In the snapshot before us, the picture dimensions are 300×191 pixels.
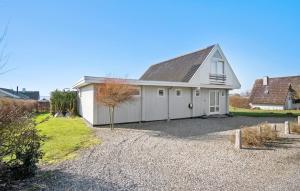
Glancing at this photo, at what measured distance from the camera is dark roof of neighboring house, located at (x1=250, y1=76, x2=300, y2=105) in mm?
34125

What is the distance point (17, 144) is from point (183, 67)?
18320mm

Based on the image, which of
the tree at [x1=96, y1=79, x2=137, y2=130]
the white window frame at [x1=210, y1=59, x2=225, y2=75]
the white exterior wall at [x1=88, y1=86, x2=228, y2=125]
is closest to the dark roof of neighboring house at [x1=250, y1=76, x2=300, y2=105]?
the white window frame at [x1=210, y1=59, x2=225, y2=75]

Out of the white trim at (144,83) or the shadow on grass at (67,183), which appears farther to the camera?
the white trim at (144,83)

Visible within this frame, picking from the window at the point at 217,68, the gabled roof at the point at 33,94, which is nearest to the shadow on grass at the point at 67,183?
the window at the point at 217,68

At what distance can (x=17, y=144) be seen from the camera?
491cm

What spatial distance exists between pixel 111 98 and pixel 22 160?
707 centimetres

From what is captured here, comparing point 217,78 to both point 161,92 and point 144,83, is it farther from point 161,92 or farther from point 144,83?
point 144,83

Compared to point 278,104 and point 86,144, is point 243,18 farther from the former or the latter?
point 278,104

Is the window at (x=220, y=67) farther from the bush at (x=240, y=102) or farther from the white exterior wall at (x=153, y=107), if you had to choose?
the bush at (x=240, y=102)

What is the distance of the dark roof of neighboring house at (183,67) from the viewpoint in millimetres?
19844

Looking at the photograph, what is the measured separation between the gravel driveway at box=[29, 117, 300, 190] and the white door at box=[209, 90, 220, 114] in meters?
10.9

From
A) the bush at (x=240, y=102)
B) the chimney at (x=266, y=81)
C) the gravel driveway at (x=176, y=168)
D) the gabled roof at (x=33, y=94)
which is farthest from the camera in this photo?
the gabled roof at (x=33, y=94)

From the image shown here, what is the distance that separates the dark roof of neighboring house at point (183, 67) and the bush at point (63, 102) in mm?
9322

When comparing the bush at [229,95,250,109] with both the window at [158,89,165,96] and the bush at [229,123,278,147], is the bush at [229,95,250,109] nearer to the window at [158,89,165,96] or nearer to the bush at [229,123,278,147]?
the window at [158,89,165,96]
